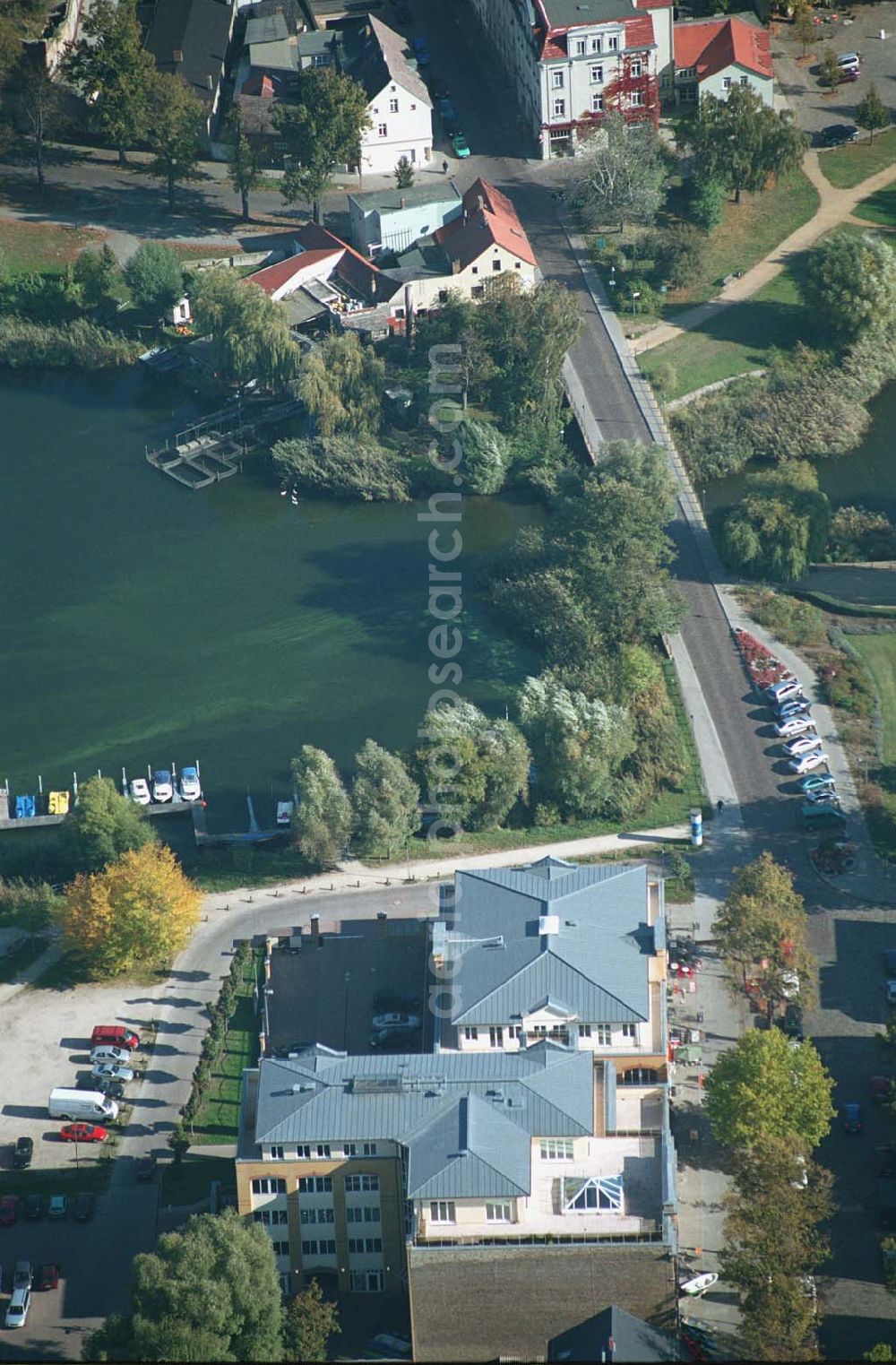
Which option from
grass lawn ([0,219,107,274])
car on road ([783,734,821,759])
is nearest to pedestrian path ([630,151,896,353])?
grass lawn ([0,219,107,274])

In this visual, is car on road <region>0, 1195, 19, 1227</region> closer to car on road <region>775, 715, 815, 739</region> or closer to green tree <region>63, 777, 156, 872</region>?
green tree <region>63, 777, 156, 872</region>

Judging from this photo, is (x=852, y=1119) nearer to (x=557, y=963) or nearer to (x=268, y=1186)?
(x=557, y=963)

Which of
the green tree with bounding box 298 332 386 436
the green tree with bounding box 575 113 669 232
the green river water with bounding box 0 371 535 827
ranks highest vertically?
the green tree with bounding box 575 113 669 232

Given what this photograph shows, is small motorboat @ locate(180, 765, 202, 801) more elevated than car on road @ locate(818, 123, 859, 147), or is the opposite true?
car on road @ locate(818, 123, 859, 147)

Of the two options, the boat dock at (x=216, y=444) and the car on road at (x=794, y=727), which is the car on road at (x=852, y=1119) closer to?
the car on road at (x=794, y=727)

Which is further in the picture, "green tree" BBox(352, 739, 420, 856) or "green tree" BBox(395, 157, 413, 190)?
"green tree" BBox(395, 157, 413, 190)

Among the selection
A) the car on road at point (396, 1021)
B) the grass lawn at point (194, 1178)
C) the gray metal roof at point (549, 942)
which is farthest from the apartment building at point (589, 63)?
the grass lawn at point (194, 1178)

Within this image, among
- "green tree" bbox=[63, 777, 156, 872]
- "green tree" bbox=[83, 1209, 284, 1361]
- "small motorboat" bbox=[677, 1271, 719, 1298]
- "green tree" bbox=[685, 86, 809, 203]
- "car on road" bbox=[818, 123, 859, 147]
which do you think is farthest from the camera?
"car on road" bbox=[818, 123, 859, 147]
